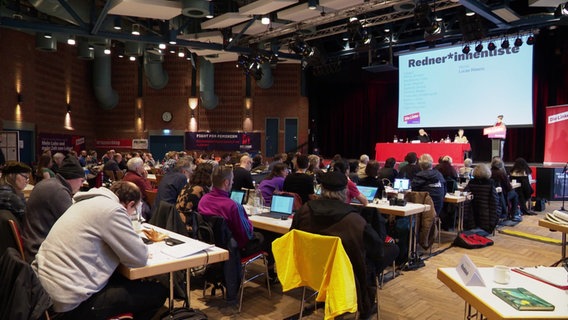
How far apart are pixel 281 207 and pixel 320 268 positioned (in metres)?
1.68

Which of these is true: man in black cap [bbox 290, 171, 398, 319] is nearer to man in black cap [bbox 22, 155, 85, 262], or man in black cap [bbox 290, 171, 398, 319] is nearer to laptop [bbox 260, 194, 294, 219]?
laptop [bbox 260, 194, 294, 219]

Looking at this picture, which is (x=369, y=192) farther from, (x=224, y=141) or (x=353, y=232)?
(x=224, y=141)

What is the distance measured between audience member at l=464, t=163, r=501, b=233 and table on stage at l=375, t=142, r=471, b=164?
4.55 meters

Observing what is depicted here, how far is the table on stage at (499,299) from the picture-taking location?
1.74 m

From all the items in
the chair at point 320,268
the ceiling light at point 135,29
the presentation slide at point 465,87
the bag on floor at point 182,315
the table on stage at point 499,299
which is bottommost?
the bag on floor at point 182,315

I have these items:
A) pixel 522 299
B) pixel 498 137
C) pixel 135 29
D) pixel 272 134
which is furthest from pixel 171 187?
pixel 272 134

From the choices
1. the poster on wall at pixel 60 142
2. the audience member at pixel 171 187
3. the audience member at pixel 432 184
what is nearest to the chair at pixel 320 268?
the audience member at pixel 171 187

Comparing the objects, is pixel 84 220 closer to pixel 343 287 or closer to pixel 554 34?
pixel 343 287

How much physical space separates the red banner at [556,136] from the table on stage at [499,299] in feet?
34.9

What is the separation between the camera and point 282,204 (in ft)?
15.0

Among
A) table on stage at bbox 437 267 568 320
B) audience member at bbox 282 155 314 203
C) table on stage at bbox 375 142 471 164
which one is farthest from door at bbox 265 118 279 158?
table on stage at bbox 437 267 568 320

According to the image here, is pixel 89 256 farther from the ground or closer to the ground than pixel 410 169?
closer to the ground

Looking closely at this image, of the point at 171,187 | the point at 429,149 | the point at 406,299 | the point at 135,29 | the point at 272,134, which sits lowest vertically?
the point at 406,299

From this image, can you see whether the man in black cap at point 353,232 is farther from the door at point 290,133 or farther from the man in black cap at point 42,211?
the door at point 290,133
